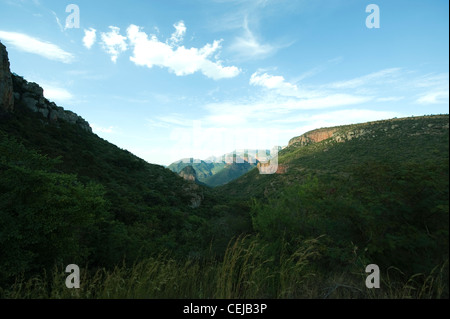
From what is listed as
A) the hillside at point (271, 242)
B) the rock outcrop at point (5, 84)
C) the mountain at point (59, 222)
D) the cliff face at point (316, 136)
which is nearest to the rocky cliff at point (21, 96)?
the rock outcrop at point (5, 84)

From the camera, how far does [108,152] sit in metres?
36.4

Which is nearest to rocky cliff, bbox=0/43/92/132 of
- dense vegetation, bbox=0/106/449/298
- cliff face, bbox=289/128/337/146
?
dense vegetation, bbox=0/106/449/298

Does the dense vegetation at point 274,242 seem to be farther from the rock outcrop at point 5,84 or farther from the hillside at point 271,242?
the rock outcrop at point 5,84

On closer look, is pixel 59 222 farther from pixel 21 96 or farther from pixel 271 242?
pixel 21 96

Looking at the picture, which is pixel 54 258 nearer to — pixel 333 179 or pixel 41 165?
pixel 41 165

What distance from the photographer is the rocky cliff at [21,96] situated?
2519 centimetres

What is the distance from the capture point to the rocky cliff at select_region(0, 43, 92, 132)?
25.2 meters

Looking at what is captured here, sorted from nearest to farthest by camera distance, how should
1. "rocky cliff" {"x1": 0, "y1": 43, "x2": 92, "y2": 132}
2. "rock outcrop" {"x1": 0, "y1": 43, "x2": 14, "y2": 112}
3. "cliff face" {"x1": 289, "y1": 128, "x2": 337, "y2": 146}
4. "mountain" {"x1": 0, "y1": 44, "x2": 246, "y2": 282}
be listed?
"mountain" {"x1": 0, "y1": 44, "x2": 246, "y2": 282} < "rock outcrop" {"x1": 0, "y1": 43, "x2": 14, "y2": 112} < "rocky cliff" {"x1": 0, "y1": 43, "x2": 92, "y2": 132} < "cliff face" {"x1": 289, "y1": 128, "x2": 337, "y2": 146}

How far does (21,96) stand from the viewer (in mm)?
31469

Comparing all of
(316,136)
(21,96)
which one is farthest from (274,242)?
(316,136)

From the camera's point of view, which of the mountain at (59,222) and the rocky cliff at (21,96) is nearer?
the mountain at (59,222)

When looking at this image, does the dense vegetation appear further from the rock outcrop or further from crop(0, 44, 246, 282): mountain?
the rock outcrop

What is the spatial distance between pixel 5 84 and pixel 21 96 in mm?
7617
